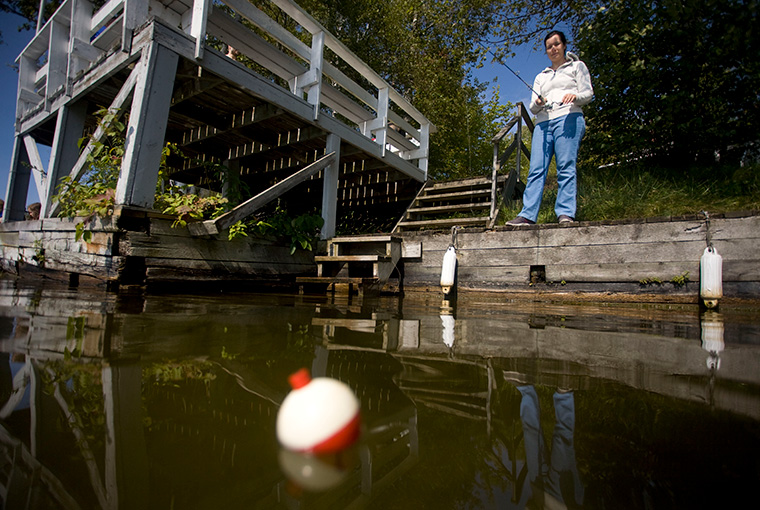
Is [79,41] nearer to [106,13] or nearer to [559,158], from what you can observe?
[106,13]

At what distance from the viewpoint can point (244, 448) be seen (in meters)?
0.73

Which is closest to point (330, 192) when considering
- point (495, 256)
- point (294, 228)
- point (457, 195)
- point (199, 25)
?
point (294, 228)

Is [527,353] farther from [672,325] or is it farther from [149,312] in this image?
[149,312]

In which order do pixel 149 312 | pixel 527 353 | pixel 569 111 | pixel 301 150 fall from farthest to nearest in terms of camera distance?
1. pixel 301 150
2. pixel 569 111
3. pixel 149 312
4. pixel 527 353

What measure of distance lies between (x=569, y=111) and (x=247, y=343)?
14.9ft

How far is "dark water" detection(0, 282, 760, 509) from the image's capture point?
61cm

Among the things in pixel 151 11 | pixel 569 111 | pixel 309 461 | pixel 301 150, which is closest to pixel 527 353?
pixel 309 461

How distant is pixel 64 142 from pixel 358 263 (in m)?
4.96

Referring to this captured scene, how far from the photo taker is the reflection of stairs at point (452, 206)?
6102 millimetres

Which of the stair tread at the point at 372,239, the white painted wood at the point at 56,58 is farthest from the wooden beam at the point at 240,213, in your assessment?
the white painted wood at the point at 56,58

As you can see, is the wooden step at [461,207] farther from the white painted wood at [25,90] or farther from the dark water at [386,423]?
the white painted wood at [25,90]

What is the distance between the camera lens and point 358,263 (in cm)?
548

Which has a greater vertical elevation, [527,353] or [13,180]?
[13,180]

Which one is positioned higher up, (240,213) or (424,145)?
(424,145)
